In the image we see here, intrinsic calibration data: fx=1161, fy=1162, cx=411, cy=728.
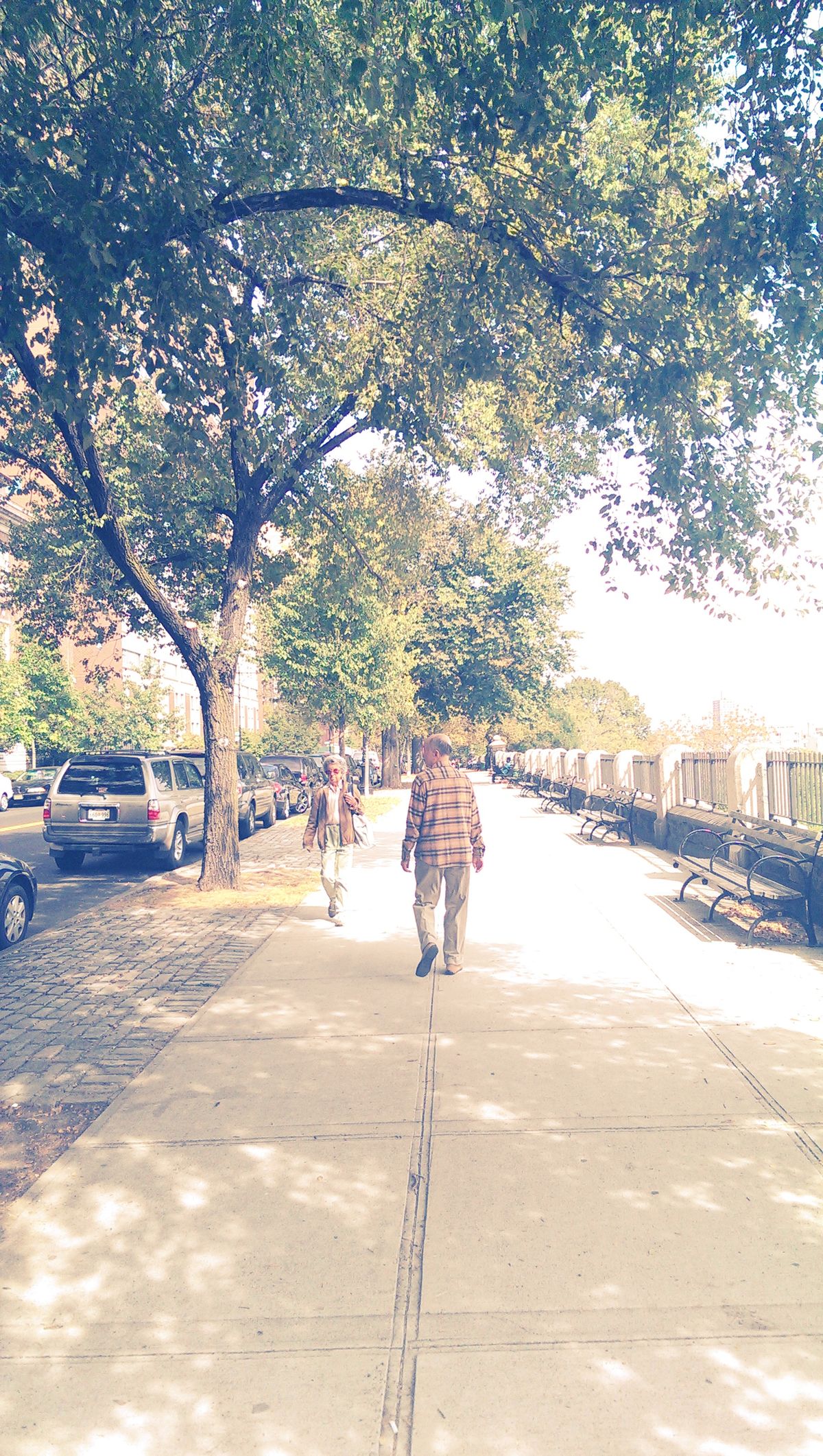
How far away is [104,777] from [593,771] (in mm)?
15440

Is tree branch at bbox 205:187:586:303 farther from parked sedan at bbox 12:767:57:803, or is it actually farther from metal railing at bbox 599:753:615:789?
parked sedan at bbox 12:767:57:803

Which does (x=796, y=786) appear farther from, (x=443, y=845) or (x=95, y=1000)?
(x=95, y=1000)

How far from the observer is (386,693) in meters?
34.7

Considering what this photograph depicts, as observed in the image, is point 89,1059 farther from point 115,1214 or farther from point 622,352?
point 622,352

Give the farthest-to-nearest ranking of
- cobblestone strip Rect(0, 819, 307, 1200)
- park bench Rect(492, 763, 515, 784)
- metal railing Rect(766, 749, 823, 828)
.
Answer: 1. park bench Rect(492, 763, 515, 784)
2. metal railing Rect(766, 749, 823, 828)
3. cobblestone strip Rect(0, 819, 307, 1200)

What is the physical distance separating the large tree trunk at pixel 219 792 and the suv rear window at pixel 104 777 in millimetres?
3027

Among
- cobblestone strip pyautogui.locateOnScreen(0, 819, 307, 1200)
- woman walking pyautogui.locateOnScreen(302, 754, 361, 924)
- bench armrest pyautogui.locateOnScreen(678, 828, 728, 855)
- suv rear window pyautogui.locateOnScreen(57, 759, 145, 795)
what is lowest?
cobblestone strip pyautogui.locateOnScreen(0, 819, 307, 1200)

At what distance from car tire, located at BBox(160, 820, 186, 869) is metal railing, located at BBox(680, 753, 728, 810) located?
798 centimetres

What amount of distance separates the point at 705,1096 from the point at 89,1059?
3.41 meters

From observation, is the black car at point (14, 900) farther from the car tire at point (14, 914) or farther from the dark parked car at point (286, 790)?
the dark parked car at point (286, 790)

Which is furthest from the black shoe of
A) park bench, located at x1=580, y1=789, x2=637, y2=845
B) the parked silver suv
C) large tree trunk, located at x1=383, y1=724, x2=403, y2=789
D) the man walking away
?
large tree trunk, located at x1=383, y1=724, x2=403, y2=789

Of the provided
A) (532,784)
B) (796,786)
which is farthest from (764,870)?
(532,784)

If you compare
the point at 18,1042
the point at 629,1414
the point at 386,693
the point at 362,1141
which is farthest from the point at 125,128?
the point at 386,693

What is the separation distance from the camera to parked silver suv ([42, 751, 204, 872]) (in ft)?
55.4
